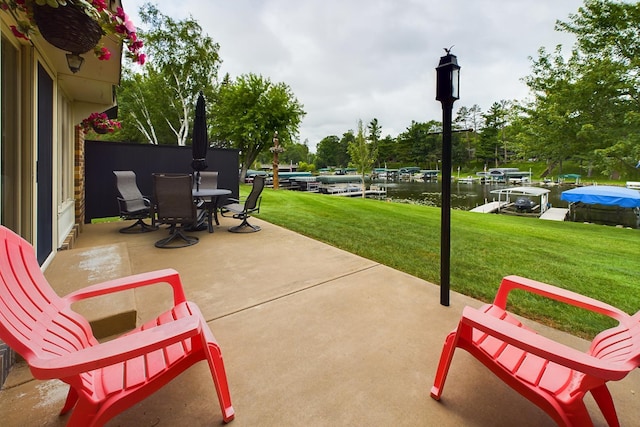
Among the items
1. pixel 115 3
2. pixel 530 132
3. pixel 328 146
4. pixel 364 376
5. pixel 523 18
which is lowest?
pixel 364 376

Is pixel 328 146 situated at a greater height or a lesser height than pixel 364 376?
greater

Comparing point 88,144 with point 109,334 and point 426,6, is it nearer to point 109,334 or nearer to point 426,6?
point 109,334

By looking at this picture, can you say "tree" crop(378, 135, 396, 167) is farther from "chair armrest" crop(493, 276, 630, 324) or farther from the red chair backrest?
the red chair backrest

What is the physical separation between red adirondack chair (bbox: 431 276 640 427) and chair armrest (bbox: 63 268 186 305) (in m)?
1.61

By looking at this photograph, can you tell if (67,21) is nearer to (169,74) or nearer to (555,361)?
(555,361)

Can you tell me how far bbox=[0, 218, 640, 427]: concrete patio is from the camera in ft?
4.87

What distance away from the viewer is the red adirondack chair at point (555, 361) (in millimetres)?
1125

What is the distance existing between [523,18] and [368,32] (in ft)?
15.7

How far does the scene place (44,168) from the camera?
3.13 meters

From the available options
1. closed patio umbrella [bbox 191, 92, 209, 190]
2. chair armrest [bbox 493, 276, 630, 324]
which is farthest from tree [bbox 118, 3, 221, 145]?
chair armrest [bbox 493, 276, 630, 324]

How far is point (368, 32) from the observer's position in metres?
10.9

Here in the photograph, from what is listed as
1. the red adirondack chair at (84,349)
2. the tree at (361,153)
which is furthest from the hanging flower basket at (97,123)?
the tree at (361,153)

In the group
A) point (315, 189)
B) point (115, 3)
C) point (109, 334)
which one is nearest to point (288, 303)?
point (109, 334)

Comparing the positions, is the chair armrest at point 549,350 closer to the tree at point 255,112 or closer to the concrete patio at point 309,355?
the concrete patio at point 309,355
